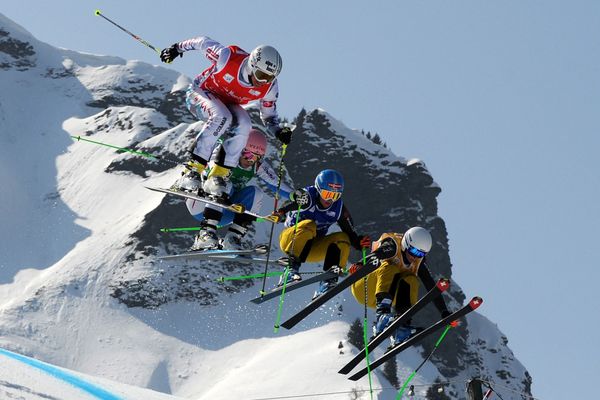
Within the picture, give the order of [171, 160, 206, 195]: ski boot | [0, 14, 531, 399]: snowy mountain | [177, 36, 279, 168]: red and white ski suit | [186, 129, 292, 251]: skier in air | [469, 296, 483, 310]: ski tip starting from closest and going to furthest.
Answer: [469, 296, 483, 310]: ski tip → [177, 36, 279, 168]: red and white ski suit → [186, 129, 292, 251]: skier in air → [171, 160, 206, 195]: ski boot → [0, 14, 531, 399]: snowy mountain

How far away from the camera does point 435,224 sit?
150875 mm

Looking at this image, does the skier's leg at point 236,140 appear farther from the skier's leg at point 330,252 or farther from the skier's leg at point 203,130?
the skier's leg at point 330,252

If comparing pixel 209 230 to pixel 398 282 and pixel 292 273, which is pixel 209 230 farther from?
pixel 398 282

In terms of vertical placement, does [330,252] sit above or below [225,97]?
below

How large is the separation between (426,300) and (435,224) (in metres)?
136

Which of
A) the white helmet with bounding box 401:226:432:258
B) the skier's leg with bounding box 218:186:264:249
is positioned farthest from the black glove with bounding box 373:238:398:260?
the skier's leg with bounding box 218:186:264:249

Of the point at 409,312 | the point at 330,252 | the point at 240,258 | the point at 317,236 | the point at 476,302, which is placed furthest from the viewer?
the point at 317,236

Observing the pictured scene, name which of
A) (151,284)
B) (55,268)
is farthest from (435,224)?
(55,268)

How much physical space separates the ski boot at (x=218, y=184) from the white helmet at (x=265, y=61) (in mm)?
1596

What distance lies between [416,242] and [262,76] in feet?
10.6

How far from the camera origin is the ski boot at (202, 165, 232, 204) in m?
17.1

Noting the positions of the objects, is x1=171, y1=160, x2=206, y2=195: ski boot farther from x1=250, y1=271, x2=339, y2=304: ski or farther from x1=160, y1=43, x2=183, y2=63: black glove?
x1=250, y1=271, x2=339, y2=304: ski

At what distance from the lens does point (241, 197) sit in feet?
58.2

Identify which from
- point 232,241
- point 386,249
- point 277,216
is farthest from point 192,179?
point 386,249
